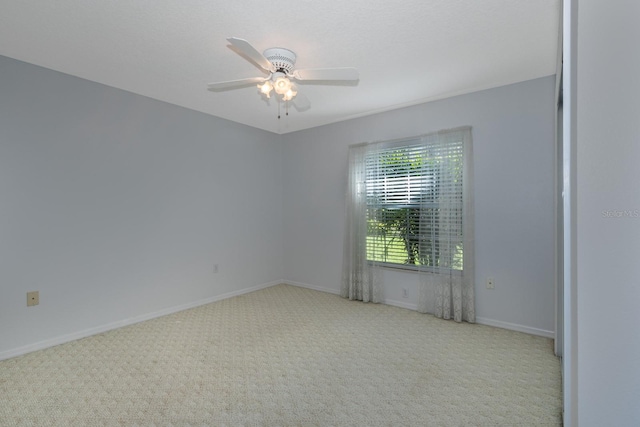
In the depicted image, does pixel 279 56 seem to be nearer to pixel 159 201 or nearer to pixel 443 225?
pixel 159 201

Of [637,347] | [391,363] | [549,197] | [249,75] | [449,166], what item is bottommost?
[391,363]

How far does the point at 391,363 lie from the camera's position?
97.8 inches

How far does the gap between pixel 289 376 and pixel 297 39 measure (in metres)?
2.44

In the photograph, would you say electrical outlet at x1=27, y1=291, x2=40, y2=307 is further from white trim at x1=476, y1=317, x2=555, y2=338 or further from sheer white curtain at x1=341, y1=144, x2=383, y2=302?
white trim at x1=476, y1=317, x2=555, y2=338

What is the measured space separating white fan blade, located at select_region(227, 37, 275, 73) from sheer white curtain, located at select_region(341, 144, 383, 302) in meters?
2.05

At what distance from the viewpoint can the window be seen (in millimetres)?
3434

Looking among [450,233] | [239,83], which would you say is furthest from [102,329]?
[450,233]

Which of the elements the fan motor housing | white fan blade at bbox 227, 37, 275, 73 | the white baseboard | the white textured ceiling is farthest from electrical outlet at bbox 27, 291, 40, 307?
the white baseboard

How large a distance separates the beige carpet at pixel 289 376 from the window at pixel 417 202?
784mm

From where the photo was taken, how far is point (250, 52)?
1.92 m

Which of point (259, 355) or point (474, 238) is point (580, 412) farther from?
point (474, 238)

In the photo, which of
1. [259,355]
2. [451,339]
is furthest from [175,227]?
[451,339]

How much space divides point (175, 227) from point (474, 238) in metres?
3.37

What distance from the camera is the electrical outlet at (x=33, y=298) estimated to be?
270 centimetres
